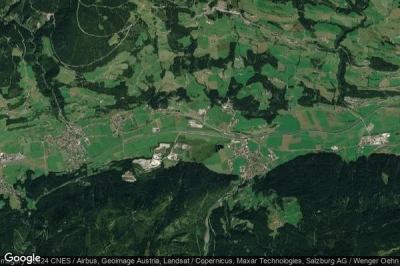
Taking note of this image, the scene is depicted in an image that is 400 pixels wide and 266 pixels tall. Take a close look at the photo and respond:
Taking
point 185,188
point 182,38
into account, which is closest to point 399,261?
point 185,188

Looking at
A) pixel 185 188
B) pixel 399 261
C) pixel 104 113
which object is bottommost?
pixel 399 261

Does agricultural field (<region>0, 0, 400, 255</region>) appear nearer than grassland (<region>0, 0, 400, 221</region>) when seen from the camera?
Yes

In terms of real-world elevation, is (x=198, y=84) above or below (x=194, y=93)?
above

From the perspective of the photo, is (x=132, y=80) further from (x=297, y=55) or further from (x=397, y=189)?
(x=397, y=189)

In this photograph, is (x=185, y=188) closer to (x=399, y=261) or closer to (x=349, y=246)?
→ (x=349, y=246)

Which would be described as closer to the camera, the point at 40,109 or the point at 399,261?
the point at 399,261

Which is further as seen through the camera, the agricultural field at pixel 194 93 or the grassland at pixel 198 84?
the grassland at pixel 198 84

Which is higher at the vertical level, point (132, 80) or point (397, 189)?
point (132, 80)
